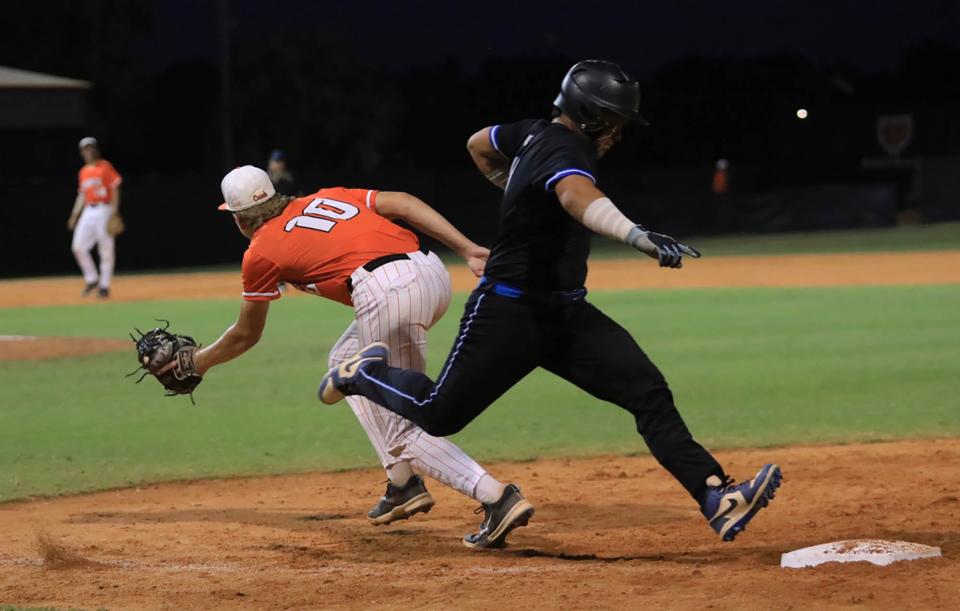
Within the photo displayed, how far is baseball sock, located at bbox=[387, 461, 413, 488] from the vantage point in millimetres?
6656

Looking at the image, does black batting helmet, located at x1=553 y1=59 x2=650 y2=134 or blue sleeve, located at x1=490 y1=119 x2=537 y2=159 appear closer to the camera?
black batting helmet, located at x1=553 y1=59 x2=650 y2=134

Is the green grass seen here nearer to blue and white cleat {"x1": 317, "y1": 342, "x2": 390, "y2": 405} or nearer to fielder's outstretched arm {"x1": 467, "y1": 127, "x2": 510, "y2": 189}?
blue and white cleat {"x1": 317, "y1": 342, "x2": 390, "y2": 405}

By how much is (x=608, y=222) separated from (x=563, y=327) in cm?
73

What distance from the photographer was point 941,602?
5031mm

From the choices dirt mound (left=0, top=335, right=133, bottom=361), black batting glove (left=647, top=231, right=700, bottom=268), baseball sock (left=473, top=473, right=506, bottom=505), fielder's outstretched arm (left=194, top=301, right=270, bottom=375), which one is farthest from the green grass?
black batting glove (left=647, top=231, right=700, bottom=268)

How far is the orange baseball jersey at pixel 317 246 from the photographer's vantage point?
6383mm

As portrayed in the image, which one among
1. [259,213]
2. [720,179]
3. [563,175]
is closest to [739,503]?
[563,175]

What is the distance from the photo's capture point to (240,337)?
21.6ft

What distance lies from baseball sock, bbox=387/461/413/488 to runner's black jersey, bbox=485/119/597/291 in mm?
1236

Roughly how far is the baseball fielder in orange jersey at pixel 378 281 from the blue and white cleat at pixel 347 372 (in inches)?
7.7

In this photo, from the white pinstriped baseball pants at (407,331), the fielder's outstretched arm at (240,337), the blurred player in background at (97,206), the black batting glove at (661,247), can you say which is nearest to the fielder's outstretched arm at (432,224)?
the white pinstriped baseball pants at (407,331)

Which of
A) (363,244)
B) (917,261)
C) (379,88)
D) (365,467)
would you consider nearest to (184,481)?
(365,467)

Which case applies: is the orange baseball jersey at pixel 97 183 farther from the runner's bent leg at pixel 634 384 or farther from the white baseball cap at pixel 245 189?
the runner's bent leg at pixel 634 384

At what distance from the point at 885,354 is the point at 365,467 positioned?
6250mm
